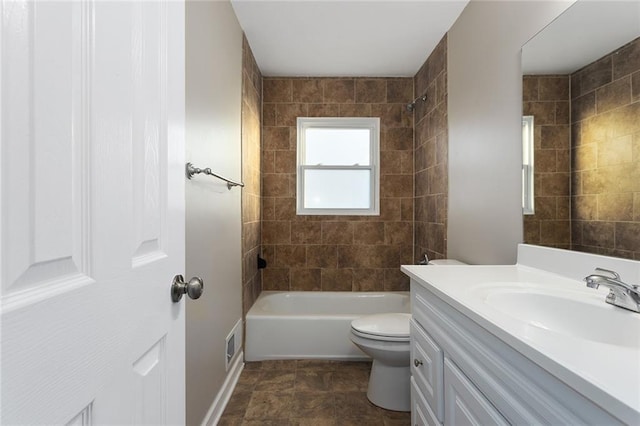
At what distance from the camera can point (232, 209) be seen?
210 cm

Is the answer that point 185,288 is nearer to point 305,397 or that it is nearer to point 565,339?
point 565,339

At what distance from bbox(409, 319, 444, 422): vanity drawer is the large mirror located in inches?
25.2

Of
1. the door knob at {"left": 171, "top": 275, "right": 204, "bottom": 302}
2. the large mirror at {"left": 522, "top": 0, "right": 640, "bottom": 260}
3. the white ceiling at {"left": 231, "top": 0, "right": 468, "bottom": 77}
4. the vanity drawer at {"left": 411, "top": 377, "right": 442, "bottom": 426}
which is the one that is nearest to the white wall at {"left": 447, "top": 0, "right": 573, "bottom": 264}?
the large mirror at {"left": 522, "top": 0, "right": 640, "bottom": 260}

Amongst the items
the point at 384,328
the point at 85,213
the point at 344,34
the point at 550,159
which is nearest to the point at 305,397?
the point at 384,328

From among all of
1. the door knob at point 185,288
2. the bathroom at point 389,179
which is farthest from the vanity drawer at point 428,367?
the door knob at point 185,288

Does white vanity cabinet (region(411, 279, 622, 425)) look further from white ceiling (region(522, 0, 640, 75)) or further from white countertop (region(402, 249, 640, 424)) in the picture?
white ceiling (region(522, 0, 640, 75))

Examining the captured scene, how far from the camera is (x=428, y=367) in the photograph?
4.05ft

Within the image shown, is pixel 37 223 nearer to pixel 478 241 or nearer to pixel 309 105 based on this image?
pixel 478 241

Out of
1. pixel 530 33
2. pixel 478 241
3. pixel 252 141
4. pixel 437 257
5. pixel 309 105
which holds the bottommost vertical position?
pixel 437 257

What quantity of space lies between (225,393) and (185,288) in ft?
5.05

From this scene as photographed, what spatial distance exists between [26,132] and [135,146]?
0.23 metres

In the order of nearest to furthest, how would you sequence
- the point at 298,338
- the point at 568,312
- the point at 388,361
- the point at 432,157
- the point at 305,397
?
1. the point at 568,312
2. the point at 388,361
3. the point at 305,397
4. the point at 298,338
5. the point at 432,157

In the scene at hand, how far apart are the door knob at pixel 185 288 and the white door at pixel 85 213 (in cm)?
3

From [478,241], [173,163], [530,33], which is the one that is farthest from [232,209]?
[530,33]
